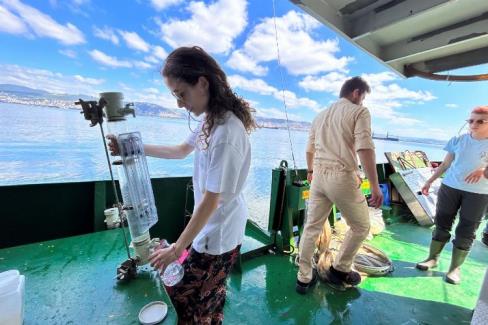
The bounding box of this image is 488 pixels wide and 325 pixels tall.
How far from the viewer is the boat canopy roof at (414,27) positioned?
1.80 meters

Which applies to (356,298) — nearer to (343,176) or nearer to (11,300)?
(343,176)

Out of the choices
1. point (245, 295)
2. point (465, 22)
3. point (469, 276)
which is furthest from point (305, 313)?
point (465, 22)

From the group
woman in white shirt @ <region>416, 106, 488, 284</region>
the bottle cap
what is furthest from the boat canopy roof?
the bottle cap

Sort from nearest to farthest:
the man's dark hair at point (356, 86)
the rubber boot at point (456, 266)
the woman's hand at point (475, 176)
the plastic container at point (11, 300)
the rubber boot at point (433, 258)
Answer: the plastic container at point (11, 300)
the man's dark hair at point (356, 86)
the woman's hand at point (475, 176)
the rubber boot at point (456, 266)
the rubber boot at point (433, 258)

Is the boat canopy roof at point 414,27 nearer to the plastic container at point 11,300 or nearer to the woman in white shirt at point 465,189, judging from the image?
the woman in white shirt at point 465,189

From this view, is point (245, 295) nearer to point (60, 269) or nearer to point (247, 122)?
point (60, 269)

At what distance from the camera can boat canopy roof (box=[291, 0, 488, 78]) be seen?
1800 millimetres

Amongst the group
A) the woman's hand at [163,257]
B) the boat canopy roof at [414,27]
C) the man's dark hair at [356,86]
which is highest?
the boat canopy roof at [414,27]

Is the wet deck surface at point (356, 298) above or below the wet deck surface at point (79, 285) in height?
below

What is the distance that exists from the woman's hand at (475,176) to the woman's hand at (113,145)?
8.30 feet

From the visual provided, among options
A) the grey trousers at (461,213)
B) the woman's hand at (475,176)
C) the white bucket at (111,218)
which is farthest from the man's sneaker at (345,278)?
the white bucket at (111,218)

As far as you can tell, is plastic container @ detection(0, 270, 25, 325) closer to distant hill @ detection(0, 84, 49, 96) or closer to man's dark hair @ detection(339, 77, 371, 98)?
distant hill @ detection(0, 84, 49, 96)

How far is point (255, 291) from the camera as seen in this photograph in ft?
6.00

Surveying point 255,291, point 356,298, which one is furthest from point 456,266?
point 255,291
